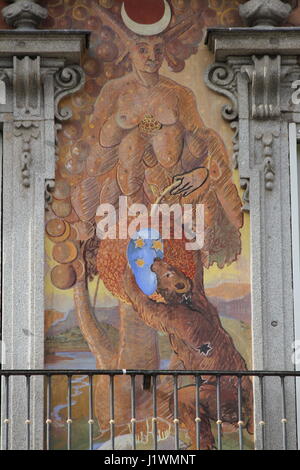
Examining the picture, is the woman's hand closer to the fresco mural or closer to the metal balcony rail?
the fresco mural

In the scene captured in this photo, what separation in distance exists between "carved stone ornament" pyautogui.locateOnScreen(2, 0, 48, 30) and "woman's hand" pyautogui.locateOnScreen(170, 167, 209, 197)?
177 centimetres

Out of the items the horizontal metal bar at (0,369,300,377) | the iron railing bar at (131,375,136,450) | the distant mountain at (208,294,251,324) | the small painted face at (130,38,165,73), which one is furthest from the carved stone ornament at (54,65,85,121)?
the iron railing bar at (131,375,136,450)

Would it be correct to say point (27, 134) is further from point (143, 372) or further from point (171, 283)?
point (143, 372)

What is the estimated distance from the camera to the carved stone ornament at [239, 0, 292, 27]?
51.5 feet

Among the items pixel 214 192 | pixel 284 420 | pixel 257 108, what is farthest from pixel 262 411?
pixel 257 108

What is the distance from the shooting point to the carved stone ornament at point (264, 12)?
15688mm

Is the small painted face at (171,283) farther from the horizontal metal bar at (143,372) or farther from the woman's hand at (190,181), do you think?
the horizontal metal bar at (143,372)

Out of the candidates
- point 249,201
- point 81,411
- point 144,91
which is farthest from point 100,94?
point 81,411

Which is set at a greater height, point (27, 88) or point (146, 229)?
point (27, 88)

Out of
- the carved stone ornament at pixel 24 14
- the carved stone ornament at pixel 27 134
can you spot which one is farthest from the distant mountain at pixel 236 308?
the carved stone ornament at pixel 24 14

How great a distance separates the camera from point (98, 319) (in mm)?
15328

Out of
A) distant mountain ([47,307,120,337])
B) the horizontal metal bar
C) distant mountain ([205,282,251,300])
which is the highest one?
distant mountain ([205,282,251,300])

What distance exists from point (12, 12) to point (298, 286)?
3.32m

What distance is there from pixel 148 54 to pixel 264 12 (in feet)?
3.46
